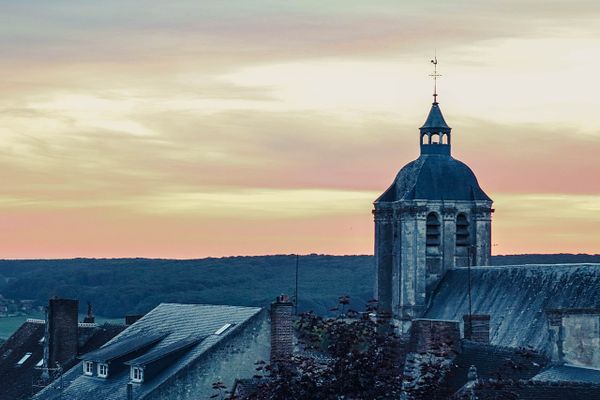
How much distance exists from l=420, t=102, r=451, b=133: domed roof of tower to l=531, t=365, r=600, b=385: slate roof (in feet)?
151

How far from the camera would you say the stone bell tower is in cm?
8738

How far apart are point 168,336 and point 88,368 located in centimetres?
424

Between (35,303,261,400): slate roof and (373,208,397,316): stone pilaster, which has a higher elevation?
(373,208,397,316): stone pilaster

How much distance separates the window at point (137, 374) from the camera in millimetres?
53625

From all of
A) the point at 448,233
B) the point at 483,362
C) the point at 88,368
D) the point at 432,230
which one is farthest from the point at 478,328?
the point at 432,230

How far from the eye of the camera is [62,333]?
65.2 m

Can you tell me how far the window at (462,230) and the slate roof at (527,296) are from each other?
8444 mm

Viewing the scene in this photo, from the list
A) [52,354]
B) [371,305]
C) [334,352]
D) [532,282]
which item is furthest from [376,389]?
[532,282]

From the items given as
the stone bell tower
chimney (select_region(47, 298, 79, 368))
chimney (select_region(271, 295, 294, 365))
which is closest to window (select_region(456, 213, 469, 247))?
the stone bell tower

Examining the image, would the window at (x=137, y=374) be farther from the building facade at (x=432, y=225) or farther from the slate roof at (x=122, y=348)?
the building facade at (x=432, y=225)

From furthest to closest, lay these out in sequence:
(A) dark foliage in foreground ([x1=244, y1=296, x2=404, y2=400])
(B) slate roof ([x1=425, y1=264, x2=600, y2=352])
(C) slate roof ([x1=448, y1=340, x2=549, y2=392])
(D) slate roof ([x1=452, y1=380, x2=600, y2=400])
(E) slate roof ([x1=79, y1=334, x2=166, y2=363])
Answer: (B) slate roof ([x1=425, y1=264, x2=600, y2=352]), (E) slate roof ([x1=79, y1=334, x2=166, y2=363]), (C) slate roof ([x1=448, y1=340, x2=549, y2=392]), (D) slate roof ([x1=452, y1=380, x2=600, y2=400]), (A) dark foliage in foreground ([x1=244, y1=296, x2=404, y2=400])

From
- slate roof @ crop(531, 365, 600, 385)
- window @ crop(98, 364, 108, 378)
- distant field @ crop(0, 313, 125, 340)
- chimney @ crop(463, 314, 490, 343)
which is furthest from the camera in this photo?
distant field @ crop(0, 313, 125, 340)

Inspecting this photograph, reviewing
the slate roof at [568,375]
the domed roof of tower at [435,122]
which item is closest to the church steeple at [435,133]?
the domed roof of tower at [435,122]

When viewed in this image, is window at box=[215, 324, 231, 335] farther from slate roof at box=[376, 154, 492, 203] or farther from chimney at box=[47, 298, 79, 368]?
slate roof at box=[376, 154, 492, 203]
